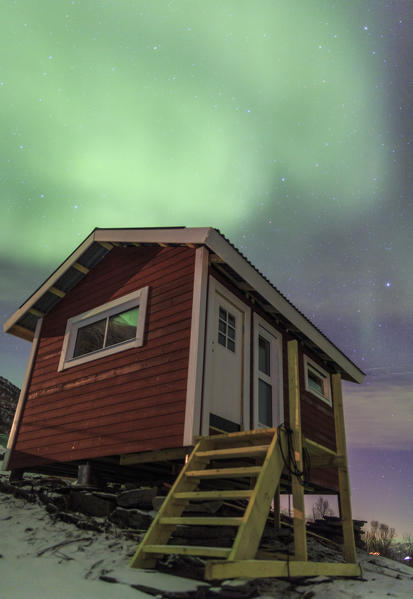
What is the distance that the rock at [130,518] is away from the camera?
6423 mm

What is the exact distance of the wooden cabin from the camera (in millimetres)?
7492

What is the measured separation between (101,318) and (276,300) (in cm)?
368

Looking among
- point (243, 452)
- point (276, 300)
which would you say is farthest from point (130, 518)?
point (276, 300)

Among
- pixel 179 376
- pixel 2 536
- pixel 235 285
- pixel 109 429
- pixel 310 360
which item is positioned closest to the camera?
pixel 2 536

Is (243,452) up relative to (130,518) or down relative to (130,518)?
up

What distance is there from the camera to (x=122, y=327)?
359 inches

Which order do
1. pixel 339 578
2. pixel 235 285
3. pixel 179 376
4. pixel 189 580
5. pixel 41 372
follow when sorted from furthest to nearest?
pixel 41 372 < pixel 235 285 < pixel 179 376 < pixel 339 578 < pixel 189 580

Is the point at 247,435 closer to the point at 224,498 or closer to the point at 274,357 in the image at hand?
the point at 224,498

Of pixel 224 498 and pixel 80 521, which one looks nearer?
pixel 224 498

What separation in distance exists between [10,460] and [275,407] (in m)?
5.95

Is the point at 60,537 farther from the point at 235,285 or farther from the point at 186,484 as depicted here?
the point at 235,285

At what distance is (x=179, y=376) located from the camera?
732 cm

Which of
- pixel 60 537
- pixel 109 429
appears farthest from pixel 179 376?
pixel 60 537

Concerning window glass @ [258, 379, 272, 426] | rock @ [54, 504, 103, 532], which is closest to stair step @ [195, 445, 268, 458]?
rock @ [54, 504, 103, 532]
